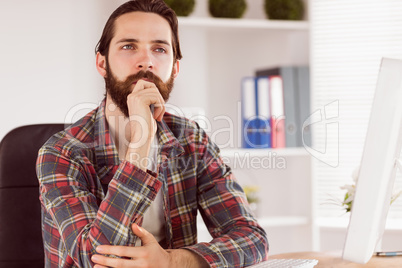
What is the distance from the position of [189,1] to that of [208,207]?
1.34 m

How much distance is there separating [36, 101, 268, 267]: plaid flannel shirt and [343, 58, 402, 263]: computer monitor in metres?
0.56

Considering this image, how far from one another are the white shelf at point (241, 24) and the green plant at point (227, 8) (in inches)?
2.0

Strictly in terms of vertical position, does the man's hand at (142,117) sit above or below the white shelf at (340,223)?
above

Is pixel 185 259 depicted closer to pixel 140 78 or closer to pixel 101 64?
pixel 140 78

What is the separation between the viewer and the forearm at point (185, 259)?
1313mm

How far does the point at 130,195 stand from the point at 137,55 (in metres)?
0.48

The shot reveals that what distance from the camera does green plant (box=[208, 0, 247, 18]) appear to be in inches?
110

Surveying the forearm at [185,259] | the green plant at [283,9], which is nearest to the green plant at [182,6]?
the green plant at [283,9]

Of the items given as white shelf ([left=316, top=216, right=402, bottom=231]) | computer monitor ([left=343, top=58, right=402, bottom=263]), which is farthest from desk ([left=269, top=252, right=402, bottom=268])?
white shelf ([left=316, top=216, right=402, bottom=231])

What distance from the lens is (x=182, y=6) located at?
8.89ft

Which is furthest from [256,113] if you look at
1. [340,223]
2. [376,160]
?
[376,160]

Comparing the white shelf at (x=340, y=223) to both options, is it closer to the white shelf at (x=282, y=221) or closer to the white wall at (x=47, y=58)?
the white shelf at (x=282, y=221)

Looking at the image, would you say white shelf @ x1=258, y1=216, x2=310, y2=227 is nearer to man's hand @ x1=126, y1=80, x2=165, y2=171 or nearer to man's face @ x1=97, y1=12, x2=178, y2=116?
man's face @ x1=97, y1=12, x2=178, y2=116

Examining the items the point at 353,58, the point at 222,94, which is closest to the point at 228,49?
the point at 222,94
